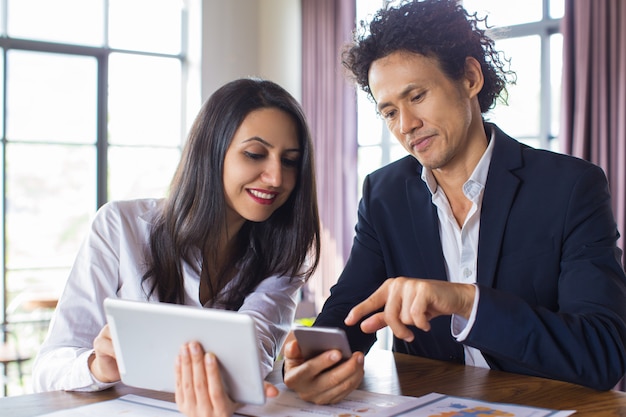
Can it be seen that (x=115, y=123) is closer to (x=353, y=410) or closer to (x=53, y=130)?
(x=53, y=130)

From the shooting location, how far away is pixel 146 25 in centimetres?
604

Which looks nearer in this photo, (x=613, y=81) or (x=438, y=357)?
(x=438, y=357)

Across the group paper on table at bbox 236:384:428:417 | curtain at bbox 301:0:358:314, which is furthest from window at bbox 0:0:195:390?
paper on table at bbox 236:384:428:417

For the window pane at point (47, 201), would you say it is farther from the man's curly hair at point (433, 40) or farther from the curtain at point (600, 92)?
the man's curly hair at point (433, 40)

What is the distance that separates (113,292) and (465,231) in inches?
36.3

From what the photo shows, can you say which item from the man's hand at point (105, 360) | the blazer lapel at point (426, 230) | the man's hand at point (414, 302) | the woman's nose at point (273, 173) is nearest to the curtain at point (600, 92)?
the blazer lapel at point (426, 230)

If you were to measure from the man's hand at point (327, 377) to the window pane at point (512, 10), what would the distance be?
3724mm

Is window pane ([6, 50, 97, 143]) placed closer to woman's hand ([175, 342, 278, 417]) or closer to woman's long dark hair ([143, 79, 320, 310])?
woman's long dark hair ([143, 79, 320, 310])

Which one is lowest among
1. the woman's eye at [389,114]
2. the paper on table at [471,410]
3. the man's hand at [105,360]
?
the paper on table at [471,410]

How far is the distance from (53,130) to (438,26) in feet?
14.6

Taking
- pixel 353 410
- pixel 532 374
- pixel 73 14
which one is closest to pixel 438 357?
pixel 532 374

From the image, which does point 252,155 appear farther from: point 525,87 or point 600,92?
point 525,87

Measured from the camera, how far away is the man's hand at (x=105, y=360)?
1330 mm

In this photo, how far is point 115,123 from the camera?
231 inches
